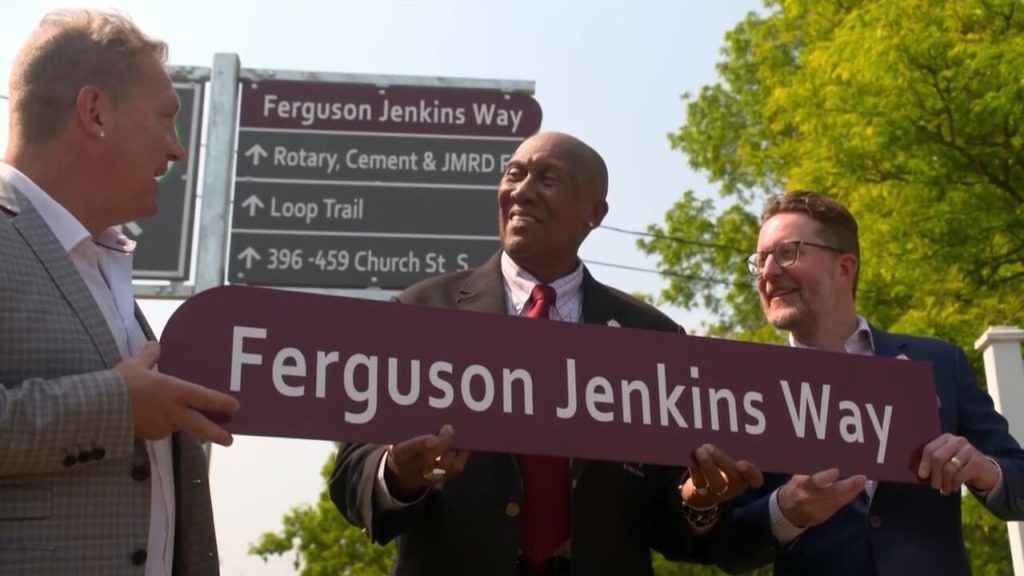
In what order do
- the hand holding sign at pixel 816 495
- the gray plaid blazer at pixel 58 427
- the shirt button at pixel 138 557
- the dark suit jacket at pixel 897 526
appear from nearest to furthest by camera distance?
the gray plaid blazer at pixel 58 427, the shirt button at pixel 138 557, the hand holding sign at pixel 816 495, the dark suit jacket at pixel 897 526

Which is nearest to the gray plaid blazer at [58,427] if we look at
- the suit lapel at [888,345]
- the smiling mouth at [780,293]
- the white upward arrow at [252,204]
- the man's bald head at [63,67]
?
the man's bald head at [63,67]

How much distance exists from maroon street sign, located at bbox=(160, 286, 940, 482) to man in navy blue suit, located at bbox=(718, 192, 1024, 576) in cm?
14

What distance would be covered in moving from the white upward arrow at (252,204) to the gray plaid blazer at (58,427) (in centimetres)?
557

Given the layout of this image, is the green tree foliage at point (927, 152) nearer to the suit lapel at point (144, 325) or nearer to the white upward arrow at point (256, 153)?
the white upward arrow at point (256, 153)

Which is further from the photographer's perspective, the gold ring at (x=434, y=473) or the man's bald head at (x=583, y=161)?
the man's bald head at (x=583, y=161)

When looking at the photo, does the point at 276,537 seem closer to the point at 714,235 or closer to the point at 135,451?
the point at 714,235

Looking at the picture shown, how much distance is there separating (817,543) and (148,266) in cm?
537

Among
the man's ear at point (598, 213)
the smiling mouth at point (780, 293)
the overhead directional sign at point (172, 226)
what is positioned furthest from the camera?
the overhead directional sign at point (172, 226)

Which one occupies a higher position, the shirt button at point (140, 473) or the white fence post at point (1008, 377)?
the white fence post at point (1008, 377)

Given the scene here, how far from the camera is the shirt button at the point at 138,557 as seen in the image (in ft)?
7.64

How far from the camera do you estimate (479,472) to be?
2996mm

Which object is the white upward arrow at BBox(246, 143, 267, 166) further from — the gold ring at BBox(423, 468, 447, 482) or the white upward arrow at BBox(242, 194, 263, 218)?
the gold ring at BBox(423, 468, 447, 482)

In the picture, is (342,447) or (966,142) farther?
(966,142)

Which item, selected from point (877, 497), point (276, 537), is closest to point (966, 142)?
point (877, 497)
